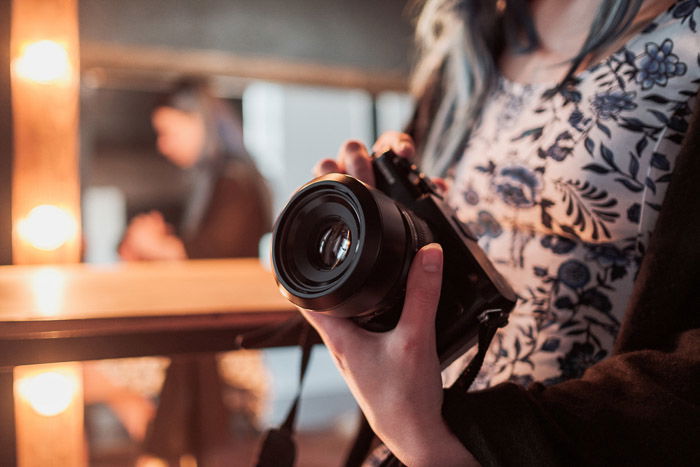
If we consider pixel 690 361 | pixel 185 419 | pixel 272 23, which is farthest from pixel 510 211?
pixel 272 23

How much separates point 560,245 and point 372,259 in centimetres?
25

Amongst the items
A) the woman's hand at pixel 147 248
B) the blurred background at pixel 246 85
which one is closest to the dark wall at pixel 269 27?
the blurred background at pixel 246 85

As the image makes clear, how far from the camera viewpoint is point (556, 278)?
1.74 feet

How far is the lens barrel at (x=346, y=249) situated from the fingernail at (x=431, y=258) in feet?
0.05

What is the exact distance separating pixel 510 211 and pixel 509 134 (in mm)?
79

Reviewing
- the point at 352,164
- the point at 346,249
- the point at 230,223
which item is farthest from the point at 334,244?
the point at 230,223

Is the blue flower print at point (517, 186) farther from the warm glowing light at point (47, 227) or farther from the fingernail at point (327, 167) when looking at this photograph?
the warm glowing light at point (47, 227)

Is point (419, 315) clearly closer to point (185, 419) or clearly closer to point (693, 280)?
point (693, 280)

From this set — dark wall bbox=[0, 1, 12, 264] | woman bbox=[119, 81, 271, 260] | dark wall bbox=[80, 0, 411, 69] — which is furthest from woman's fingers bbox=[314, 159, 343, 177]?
dark wall bbox=[80, 0, 411, 69]

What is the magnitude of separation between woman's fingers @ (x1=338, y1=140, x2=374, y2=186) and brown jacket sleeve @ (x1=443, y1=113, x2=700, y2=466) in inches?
8.2

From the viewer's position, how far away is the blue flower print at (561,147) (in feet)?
1.69

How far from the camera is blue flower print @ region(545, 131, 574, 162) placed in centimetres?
52

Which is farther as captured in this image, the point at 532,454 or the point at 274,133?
the point at 274,133

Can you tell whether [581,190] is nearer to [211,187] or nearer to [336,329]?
[336,329]
